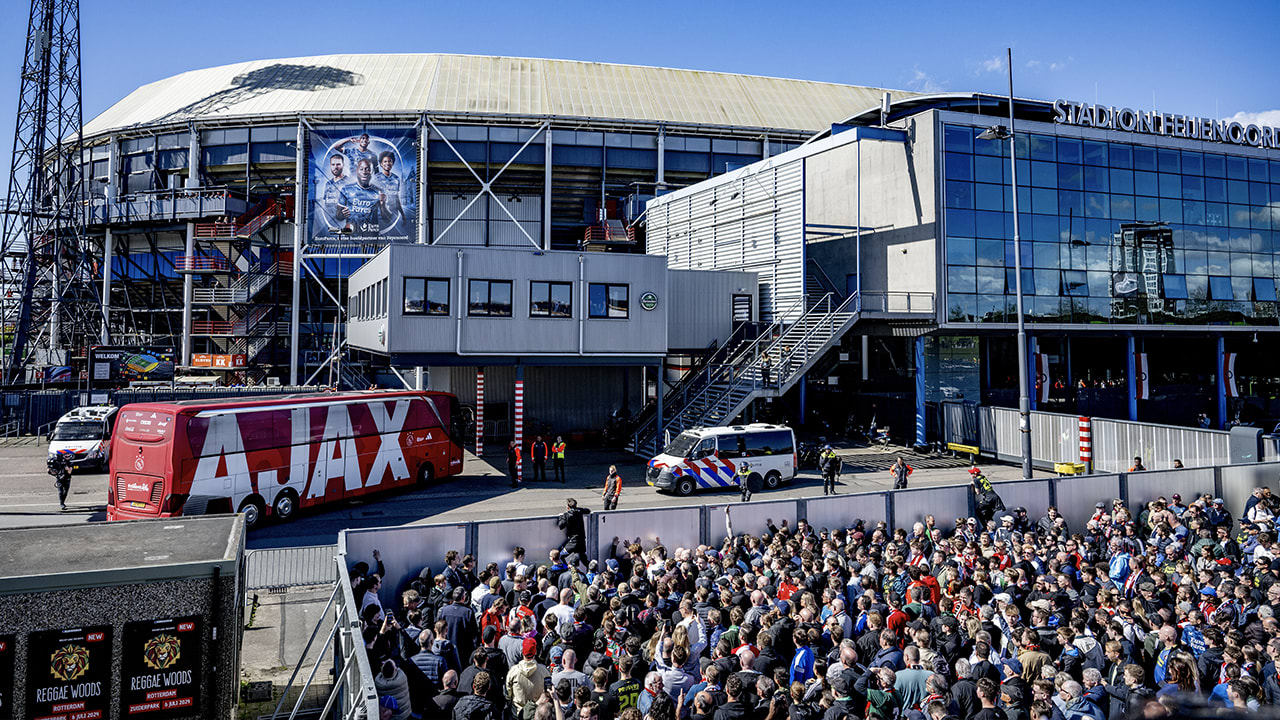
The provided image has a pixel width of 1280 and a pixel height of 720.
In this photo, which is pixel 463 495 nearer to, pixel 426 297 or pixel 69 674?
pixel 426 297

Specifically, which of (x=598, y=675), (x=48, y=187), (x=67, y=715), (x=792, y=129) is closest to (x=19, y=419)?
(x=48, y=187)

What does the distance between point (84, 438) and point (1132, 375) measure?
45375 mm

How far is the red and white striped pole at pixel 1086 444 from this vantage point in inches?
1029

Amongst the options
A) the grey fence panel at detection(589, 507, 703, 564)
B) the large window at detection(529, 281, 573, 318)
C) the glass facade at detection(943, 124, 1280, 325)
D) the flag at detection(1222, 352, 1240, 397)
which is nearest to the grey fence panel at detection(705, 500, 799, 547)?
the grey fence panel at detection(589, 507, 703, 564)

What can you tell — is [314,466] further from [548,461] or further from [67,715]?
[67,715]

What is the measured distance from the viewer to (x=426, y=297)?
2692cm

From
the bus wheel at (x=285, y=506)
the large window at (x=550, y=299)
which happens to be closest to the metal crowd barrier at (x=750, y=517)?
the bus wheel at (x=285, y=506)

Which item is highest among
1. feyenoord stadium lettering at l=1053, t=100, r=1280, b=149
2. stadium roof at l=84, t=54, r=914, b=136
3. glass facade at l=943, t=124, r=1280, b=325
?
stadium roof at l=84, t=54, r=914, b=136

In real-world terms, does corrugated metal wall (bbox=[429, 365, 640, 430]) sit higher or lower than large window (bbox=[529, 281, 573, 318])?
lower

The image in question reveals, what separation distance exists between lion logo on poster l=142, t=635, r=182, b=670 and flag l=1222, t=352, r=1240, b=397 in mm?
47259

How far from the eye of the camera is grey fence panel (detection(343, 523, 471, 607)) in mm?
Result: 12914

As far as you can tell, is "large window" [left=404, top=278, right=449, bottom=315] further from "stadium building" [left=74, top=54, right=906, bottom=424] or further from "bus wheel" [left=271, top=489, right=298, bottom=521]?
"stadium building" [left=74, top=54, right=906, bottom=424]

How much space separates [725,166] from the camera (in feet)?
186

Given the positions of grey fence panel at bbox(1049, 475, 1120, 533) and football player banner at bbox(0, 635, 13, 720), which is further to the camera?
grey fence panel at bbox(1049, 475, 1120, 533)
